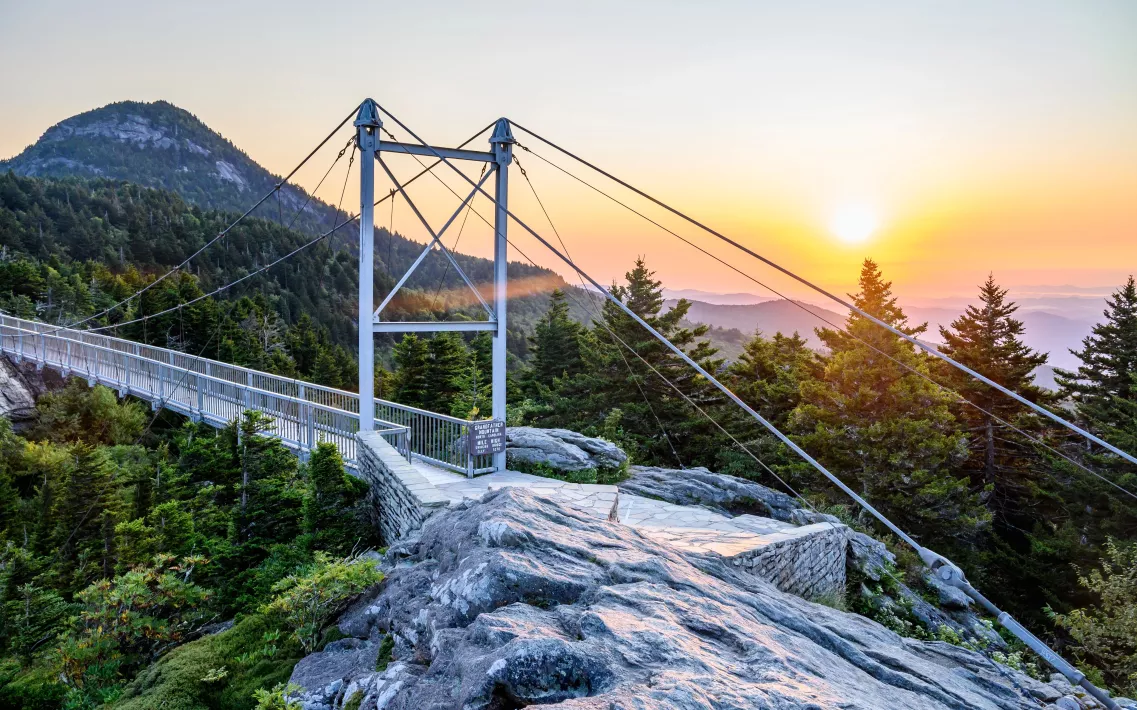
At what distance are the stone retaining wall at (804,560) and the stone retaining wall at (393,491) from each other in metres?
3.34

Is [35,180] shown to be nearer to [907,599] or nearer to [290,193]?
[907,599]

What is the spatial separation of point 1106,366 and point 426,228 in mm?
28342

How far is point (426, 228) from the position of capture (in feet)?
32.6

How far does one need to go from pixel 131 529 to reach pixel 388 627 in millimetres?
7827

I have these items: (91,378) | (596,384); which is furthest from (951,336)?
(91,378)

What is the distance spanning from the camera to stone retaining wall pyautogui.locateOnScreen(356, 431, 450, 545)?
6.96 metres

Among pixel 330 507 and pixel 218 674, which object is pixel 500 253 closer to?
pixel 330 507

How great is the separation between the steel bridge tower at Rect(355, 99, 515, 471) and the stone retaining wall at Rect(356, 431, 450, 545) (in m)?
0.93

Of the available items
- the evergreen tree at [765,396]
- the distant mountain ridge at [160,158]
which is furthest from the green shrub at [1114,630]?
the distant mountain ridge at [160,158]

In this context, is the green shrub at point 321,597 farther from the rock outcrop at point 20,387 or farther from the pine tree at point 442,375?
the rock outcrop at point 20,387

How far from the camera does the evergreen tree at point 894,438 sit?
19.0m

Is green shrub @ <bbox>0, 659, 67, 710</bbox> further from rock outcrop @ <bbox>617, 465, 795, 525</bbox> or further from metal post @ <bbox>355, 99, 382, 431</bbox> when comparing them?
rock outcrop @ <bbox>617, 465, 795, 525</bbox>

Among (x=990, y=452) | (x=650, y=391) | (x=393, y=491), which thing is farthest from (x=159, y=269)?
(x=990, y=452)

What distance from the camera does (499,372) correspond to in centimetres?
1052
